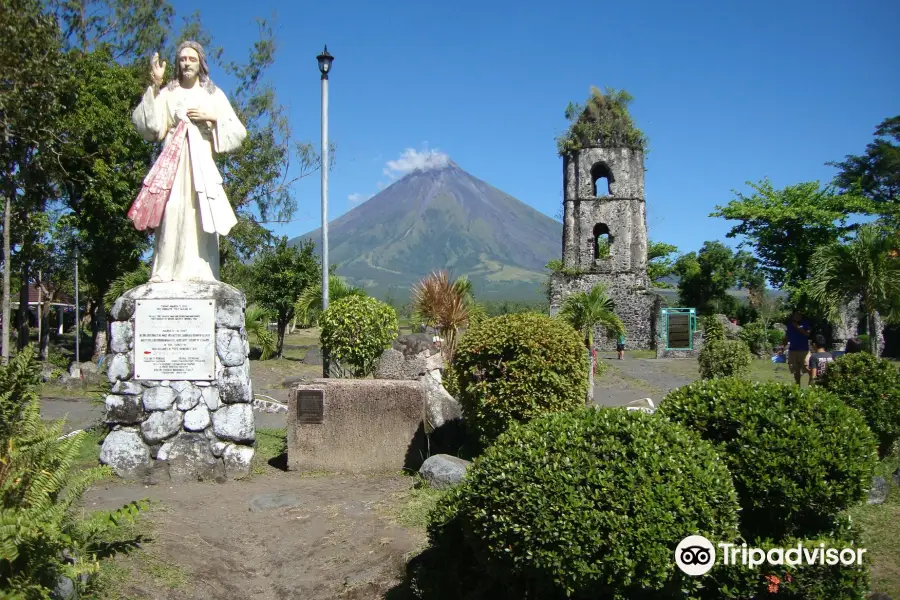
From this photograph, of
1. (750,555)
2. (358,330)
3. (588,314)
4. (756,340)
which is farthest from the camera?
(756,340)

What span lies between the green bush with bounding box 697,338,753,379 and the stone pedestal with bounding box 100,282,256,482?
362 inches

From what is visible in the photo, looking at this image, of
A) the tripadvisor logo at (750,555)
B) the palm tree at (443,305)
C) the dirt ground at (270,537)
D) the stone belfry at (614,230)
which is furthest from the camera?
the stone belfry at (614,230)

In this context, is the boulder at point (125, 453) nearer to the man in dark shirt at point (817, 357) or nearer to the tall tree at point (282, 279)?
the man in dark shirt at point (817, 357)

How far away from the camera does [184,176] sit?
7844 mm

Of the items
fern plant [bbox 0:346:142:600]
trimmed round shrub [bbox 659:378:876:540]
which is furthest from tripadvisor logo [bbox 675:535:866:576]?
fern plant [bbox 0:346:142:600]

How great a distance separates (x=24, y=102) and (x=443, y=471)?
15.8 metres

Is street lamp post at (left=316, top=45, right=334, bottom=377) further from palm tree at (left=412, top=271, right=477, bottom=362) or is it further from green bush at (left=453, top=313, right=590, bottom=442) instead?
green bush at (left=453, top=313, right=590, bottom=442)

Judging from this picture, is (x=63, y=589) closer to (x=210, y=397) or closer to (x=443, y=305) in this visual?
(x=210, y=397)

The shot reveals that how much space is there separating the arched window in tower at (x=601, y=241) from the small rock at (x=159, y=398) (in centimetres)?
3003

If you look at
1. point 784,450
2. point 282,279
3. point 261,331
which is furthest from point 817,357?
point 282,279

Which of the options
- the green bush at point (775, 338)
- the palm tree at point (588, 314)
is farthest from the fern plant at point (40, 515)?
the green bush at point (775, 338)

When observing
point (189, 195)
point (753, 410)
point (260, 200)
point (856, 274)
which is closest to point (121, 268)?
point (260, 200)

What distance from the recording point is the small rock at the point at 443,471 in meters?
6.89

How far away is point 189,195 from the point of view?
7.83 meters
